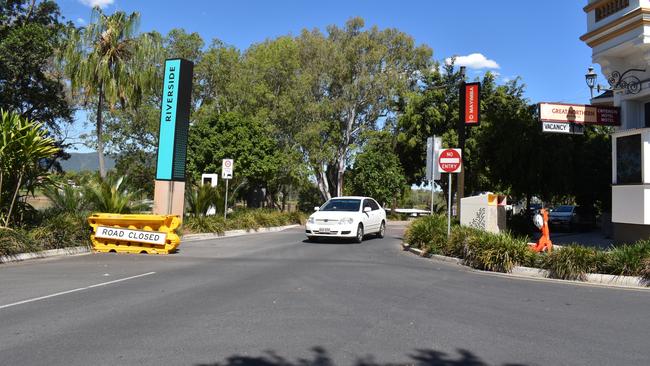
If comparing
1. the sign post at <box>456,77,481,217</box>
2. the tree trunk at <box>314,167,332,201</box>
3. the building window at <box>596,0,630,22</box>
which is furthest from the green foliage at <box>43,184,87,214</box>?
Answer: the tree trunk at <box>314,167,332,201</box>

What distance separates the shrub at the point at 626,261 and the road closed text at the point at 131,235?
10.5 m

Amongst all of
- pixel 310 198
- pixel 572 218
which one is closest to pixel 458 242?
pixel 572 218

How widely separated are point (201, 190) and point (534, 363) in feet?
60.3

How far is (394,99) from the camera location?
42.3 metres

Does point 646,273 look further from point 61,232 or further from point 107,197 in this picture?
point 107,197

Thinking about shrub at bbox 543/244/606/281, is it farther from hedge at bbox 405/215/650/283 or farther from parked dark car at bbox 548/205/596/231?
parked dark car at bbox 548/205/596/231

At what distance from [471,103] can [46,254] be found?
14.3 metres

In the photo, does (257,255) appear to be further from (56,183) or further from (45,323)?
(45,323)

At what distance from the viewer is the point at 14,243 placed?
12438 millimetres

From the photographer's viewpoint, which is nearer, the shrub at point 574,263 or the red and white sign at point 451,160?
the shrub at point 574,263

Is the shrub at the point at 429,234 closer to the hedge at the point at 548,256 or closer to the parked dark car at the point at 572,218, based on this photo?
the hedge at the point at 548,256

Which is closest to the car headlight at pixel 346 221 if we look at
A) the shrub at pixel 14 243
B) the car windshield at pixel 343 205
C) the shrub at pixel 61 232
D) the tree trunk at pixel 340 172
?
the car windshield at pixel 343 205

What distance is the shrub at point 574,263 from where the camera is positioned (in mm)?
10781

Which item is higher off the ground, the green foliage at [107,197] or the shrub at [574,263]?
the green foliage at [107,197]
